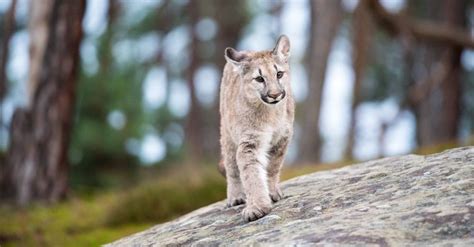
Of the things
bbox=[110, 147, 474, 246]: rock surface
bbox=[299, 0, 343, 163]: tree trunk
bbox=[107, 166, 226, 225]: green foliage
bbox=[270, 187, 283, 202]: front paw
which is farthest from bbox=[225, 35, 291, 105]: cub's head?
bbox=[299, 0, 343, 163]: tree trunk

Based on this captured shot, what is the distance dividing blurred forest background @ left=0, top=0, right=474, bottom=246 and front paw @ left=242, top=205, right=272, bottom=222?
237 inches

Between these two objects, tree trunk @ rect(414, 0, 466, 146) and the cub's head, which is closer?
the cub's head

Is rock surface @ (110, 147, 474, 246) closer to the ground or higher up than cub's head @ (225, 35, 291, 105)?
closer to the ground

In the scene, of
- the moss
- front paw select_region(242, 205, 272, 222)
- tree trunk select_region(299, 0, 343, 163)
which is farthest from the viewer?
tree trunk select_region(299, 0, 343, 163)

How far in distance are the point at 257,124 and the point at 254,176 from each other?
60cm

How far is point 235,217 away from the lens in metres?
7.05

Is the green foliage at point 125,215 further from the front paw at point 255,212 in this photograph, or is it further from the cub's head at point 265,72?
the front paw at point 255,212

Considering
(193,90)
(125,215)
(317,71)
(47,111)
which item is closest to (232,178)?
(125,215)

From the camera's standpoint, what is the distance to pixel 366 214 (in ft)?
18.4

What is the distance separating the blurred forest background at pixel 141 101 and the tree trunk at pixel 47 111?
0.03 metres

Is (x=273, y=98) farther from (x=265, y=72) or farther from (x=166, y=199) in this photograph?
(x=166, y=199)

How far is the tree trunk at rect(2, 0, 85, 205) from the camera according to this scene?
1731 cm

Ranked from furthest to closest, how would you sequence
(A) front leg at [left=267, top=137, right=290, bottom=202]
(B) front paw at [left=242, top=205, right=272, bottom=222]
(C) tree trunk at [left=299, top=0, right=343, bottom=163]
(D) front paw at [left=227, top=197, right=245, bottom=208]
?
(C) tree trunk at [left=299, top=0, right=343, bottom=163]
(D) front paw at [left=227, top=197, right=245, bottom=208]
(A) front leg at [left=267, top=137, right=290, bottom=202]
(B) front paw at [left=242, top=205, right=272, bottom=222]

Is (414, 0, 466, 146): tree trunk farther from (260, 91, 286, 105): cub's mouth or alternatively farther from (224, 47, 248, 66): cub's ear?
(260, 91, 286, 105): cub's mouth
